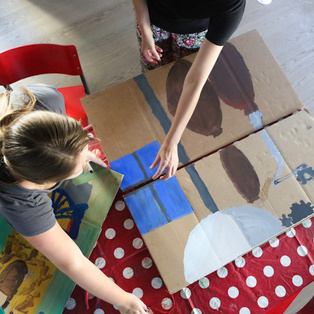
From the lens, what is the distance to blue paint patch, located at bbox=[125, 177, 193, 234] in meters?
0.88

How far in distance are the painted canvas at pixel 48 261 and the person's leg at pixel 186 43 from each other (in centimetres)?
55

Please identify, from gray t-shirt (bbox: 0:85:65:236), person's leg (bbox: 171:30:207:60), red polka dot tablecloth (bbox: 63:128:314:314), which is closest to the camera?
gray t-shirt (bbox: 0:85:65:236)

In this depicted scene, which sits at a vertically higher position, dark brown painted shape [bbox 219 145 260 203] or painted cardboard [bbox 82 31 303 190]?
painted cardboard [bbox 82 31 303 190]

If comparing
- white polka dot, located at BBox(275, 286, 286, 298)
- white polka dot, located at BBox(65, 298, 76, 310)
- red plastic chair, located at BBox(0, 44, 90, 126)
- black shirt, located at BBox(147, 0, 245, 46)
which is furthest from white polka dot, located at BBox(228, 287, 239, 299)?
red plastic chair, located at BBox(0, 44, 90, 126)

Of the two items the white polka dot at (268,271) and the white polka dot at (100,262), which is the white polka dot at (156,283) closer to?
the white polka dot at (100,262)

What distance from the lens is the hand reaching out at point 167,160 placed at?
894mm

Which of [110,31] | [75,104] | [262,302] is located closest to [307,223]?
[262,302]

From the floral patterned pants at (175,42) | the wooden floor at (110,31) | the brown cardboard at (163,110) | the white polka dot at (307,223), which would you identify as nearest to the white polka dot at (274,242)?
the white polka dot at (307,223)

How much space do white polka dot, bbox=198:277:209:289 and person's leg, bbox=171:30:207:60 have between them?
789 millimetres

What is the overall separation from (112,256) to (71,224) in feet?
0.50

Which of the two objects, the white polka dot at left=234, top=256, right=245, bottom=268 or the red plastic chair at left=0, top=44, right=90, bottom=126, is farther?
the red plastic chair at left=0, top=44, right=90, bottom=126

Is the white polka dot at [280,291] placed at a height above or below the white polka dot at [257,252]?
below

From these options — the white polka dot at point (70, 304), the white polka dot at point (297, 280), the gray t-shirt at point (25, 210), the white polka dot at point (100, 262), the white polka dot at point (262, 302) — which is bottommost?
the white polka dot at point (297, 280)

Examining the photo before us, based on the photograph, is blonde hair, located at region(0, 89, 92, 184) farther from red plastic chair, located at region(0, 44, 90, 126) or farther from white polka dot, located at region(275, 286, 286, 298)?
white polka dot, located at region(275, 286, 286, 298)
